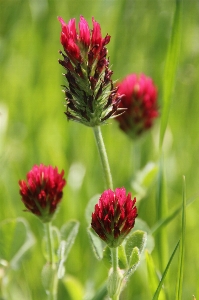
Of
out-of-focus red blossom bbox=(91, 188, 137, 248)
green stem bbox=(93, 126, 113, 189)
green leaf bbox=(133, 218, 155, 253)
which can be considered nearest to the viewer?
out-of-focus red blossom bbox=(91, 188, 137, 248)

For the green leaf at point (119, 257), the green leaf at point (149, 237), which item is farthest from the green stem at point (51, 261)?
the green leaf at point (149, 237)

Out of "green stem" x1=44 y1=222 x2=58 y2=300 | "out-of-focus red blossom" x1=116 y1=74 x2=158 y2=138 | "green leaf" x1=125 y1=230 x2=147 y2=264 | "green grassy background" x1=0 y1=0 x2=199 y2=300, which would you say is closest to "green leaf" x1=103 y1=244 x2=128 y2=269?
"green leaf" x1=125 y1=230 x2=147 y2=264

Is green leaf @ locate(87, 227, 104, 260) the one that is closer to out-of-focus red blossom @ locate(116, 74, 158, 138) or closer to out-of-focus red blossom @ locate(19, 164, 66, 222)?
out-of-focus red blossom @ locate(19, 164, 66, 222)

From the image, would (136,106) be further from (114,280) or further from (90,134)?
(114,280)

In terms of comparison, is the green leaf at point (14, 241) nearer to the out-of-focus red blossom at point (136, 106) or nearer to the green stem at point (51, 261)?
the green stem at point (51, 261)

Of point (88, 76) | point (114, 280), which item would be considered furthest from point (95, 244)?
point (88, 76)

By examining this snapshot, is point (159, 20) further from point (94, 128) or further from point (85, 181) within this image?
point (94, 128)

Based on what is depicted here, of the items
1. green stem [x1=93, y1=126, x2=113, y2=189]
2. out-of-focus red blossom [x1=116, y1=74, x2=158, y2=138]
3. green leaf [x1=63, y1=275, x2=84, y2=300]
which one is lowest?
green leaf [x1=63, y1=275, x2=84, y2=300]
